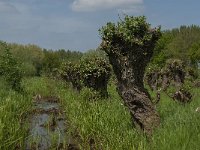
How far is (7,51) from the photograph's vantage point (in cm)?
3106

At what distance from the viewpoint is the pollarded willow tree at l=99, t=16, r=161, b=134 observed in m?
13.2

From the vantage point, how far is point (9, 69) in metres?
31.7

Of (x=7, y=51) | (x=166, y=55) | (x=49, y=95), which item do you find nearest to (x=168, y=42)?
(x=166, y=55)

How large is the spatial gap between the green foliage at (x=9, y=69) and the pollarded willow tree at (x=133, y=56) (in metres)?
18.7

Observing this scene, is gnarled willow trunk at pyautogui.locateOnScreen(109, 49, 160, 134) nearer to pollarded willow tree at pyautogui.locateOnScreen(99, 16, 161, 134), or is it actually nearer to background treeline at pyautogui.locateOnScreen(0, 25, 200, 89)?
pollarded willow tree at pyautogui.locateOnScreen(99, 16, 161, 134)

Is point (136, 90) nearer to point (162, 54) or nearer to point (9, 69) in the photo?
point (9, 69)

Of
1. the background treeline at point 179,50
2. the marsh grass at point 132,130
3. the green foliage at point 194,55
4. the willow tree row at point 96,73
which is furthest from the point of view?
the background treeline at point 179,50

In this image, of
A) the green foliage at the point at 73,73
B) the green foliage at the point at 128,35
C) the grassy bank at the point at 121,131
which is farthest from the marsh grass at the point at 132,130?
the green foliage at the point at 73,73

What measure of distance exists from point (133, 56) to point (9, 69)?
775 inches

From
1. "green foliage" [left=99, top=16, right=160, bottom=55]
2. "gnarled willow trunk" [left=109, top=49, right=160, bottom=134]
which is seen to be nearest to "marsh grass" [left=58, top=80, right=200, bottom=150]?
"gnarled willow trunk" [left=109, top=49, right=160, bottom=134]

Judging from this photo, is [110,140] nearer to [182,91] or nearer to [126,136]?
[126,136]

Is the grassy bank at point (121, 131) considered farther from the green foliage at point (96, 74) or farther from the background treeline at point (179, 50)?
the background treeline at point (179, 50)

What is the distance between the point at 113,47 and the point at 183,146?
5.85 metres

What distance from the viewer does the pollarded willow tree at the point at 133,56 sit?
13188 millimetres
